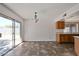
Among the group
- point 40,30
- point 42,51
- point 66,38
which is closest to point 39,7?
point 42,51

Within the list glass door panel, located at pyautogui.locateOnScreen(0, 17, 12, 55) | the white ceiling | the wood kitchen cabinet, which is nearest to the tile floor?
glass door panel, located at pyautogui.locateOnScreen(0, 17, 12, 55)

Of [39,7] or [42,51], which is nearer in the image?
[39,7]

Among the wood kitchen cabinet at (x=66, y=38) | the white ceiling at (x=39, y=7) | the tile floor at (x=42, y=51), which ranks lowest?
the tile floor at (x=42, y=51)

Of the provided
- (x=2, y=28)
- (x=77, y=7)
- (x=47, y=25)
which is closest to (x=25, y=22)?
(x=47, y=25)

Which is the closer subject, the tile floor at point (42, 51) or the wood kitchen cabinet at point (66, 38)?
the tile floor at point (42, 51)

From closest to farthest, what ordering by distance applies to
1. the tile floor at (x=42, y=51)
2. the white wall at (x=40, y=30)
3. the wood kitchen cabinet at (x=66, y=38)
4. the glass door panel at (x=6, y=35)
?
1. the tile floor at (x=42, y=51)
2. the glass door panel at (x=6, y=35)
3. the wood kitchen cabinet at (x=66, y=38)
4. the white wall at (x=40, y=30)

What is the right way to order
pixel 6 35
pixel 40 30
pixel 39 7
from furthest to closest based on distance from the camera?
1. pixel 40 30
2. pixel 6 35
3. pixel 39 7

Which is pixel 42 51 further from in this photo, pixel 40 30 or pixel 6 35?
pixel 40 30

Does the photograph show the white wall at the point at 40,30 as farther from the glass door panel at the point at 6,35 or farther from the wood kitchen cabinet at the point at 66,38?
the glass door panel at the point at 6,35

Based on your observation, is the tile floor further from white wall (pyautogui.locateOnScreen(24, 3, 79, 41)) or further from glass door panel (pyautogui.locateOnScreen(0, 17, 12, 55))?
white wall (pyautogui.locateOnScreen(24, 3, 79, 41))

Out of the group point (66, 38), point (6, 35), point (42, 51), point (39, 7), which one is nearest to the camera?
point (39, 7)

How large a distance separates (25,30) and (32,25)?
897mm

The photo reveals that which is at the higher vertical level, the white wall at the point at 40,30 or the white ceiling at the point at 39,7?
the white ceiling at the point at 39,7

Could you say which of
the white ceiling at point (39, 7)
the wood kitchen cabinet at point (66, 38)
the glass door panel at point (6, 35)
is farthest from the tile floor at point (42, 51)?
the wood kitchen cabinet at point (66, 38)
